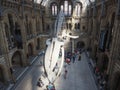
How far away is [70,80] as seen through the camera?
→ 14.2 metres

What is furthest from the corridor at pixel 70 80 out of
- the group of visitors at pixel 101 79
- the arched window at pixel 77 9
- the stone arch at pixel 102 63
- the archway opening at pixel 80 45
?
the arched window at pixel 77 9

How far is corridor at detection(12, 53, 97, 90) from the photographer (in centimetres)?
1286

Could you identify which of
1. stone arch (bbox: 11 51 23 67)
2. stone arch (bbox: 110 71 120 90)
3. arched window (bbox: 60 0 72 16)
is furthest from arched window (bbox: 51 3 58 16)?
stone arch (bbox: 110 71 120 90)

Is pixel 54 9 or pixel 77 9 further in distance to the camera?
pixel 54 9

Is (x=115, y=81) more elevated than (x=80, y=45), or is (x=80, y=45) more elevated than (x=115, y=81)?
(x=80, y=45)

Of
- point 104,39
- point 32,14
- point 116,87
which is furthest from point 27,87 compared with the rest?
point 32,14

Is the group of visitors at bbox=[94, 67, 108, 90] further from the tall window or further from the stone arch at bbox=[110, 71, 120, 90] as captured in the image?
the tall window

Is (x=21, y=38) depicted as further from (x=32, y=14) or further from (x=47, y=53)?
(x=47, y=53)

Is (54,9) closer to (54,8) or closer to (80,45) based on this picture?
(54,8)

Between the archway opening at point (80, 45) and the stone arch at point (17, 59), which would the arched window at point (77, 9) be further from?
the stone arch at point (17, 59)

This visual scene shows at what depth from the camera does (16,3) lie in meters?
14.0

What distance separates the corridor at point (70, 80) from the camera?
12859 millimetres

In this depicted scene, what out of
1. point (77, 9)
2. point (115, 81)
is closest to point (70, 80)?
point (115, 81)

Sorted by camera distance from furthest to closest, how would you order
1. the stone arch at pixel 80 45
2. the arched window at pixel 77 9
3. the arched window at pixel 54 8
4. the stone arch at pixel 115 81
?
the stone arch at pixel 80 45 → the arched window at pixel 54 8 → the arched window at pixel 77 9 → the stone arch at pixel 115 81
